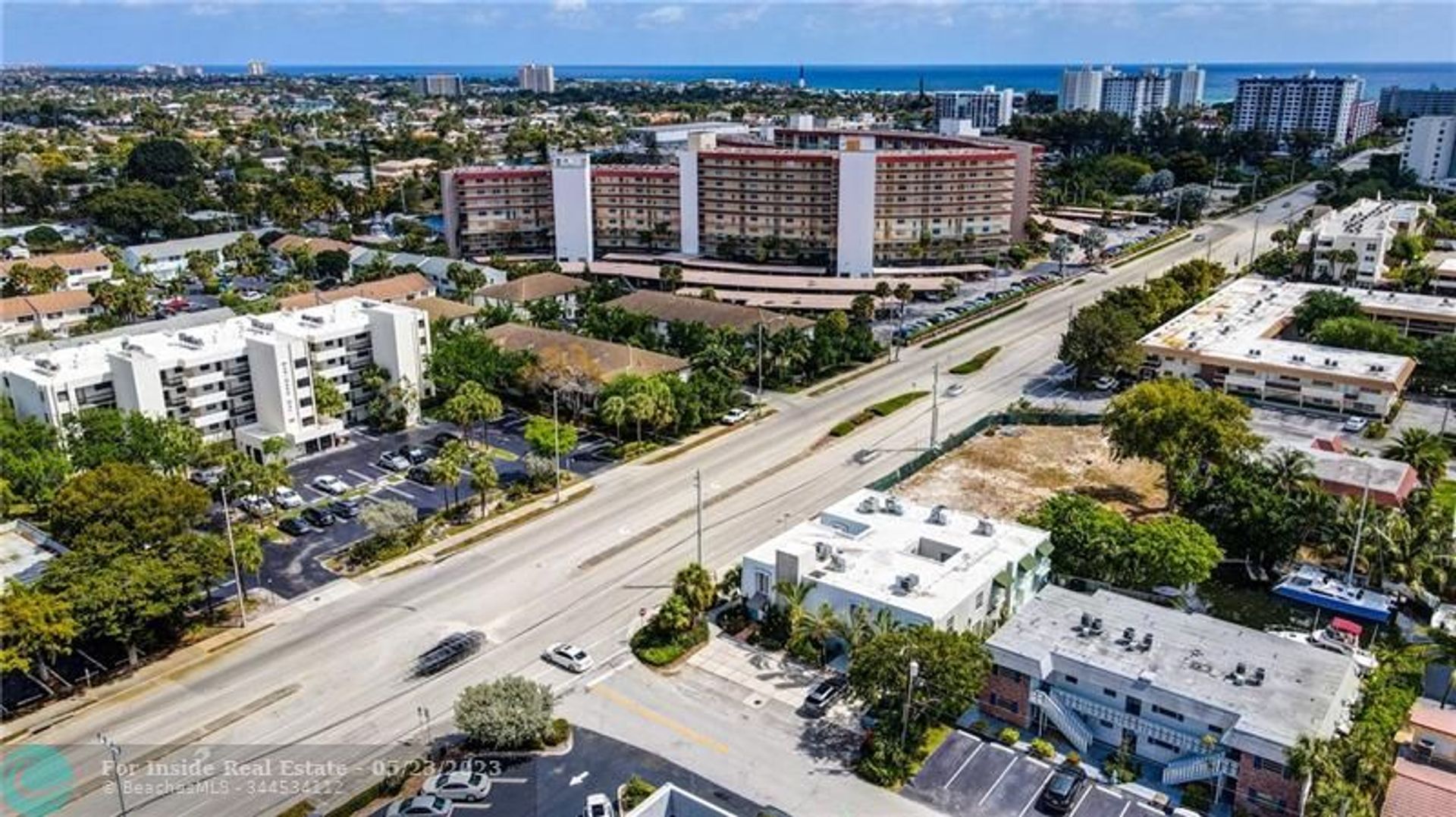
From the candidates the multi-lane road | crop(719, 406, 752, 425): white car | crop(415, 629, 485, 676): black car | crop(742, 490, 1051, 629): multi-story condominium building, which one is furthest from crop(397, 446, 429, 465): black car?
crop(742, 490, 1051, 629): multi-story condominium building

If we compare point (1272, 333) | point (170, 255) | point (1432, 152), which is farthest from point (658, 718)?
point (1432, 152)

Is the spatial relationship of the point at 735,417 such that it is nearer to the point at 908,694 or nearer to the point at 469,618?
the point at 469,618

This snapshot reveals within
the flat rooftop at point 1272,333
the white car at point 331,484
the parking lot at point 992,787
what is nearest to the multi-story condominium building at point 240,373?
the white car at point 331,484

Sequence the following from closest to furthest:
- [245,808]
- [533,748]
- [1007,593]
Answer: [245,808] → [533,748] → [1007,593]

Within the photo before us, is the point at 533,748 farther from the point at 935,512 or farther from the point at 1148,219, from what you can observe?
the point at 1148,219

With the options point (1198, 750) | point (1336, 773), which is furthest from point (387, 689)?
point (1336, 773)

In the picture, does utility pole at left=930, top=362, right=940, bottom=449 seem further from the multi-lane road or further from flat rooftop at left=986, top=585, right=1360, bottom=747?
flat rooftop at left=986, top=585, right=1360, bottom=747
